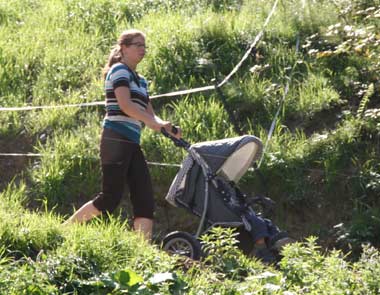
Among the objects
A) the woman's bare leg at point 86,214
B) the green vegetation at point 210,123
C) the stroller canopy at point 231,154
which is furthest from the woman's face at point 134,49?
the green vegetation at point 210,123

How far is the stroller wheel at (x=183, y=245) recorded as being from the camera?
7.99 metres

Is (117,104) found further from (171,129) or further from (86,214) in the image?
→ (86,214)

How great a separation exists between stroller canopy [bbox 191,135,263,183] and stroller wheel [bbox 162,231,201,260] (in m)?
0.58

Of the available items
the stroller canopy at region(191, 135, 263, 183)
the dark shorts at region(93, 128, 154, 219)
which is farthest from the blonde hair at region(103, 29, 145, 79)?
the stroller canopy at region(191, 135, 263, 183)

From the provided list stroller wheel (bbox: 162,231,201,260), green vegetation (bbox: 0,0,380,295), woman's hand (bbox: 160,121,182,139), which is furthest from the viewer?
woman's hand (bbox: 160,121,182,139)

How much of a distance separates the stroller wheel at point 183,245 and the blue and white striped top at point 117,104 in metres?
0.80

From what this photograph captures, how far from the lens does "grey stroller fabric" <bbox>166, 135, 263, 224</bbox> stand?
831 centimetres

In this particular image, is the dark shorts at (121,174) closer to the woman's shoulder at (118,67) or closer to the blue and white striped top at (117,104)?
the blue and white striped top at (117,104)

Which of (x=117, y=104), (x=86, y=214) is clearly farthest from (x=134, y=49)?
(x=86, y=214)

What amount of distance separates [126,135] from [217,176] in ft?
2.49

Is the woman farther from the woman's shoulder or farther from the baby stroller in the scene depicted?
the baby stroller

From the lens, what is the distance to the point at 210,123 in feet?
33.9

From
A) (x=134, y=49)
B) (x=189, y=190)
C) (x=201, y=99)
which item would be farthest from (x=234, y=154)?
(x=201, y=99)

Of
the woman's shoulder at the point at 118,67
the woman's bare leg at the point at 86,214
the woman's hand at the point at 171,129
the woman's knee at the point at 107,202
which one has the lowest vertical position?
the woman's bare leg at the point at 86,214
